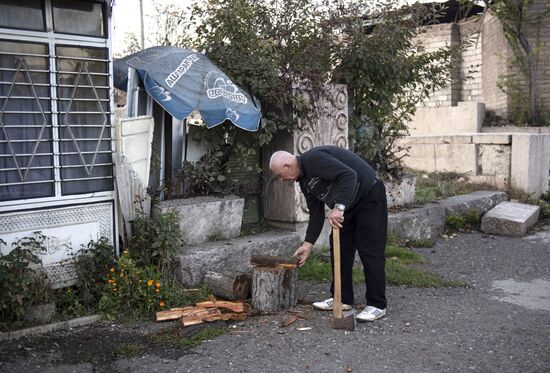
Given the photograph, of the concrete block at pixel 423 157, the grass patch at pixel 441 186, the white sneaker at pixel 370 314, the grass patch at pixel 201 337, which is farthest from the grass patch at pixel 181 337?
the concrete block at pixel 423 157

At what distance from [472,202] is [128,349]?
22.0 ft

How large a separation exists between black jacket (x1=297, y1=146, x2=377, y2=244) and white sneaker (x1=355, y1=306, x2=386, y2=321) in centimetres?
76

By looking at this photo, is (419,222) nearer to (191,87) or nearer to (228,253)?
(228,253)

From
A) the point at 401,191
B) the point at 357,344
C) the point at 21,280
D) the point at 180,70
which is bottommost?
the point at 357,344

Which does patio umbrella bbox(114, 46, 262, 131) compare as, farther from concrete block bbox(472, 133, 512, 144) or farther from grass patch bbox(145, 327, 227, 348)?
concrete block bbox(472, 133, 512, 144)

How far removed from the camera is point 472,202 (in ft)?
31.2

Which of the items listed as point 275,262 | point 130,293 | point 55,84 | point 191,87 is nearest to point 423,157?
point 191,87

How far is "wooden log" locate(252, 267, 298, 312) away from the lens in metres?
5.27

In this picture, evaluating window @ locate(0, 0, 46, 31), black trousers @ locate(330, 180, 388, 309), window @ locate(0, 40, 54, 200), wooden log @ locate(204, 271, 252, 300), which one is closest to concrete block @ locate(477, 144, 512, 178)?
black trousers @ locate(330, 180, 388, 309)

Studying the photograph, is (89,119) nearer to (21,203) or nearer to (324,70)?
(21,203)

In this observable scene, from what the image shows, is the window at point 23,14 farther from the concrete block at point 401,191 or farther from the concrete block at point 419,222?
the concrete block at point 401,191

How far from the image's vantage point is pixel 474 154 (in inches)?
445

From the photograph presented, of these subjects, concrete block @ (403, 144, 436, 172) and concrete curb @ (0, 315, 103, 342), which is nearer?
concrete curb @ (0, 315, 103, 342)

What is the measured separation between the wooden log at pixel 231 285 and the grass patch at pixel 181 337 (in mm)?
605
